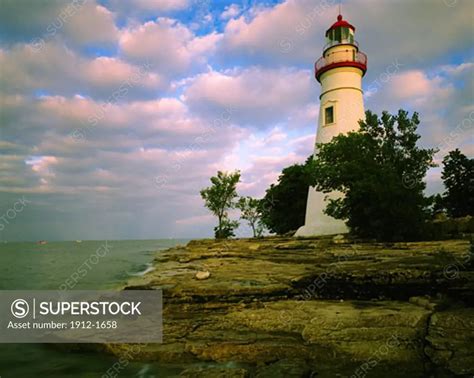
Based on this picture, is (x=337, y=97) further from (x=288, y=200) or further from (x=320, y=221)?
(x=288, y=200)

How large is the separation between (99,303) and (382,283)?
9157 millimetres

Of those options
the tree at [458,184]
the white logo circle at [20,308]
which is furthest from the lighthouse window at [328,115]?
the white logo circle at [20,308]

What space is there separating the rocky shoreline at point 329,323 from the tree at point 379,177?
727cm

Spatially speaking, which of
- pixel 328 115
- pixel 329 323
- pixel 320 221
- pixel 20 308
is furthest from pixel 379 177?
pixel 20 308

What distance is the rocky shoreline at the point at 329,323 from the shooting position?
647 cm

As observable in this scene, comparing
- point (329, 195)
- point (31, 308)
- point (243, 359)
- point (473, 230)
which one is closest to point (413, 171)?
point (473, 230)

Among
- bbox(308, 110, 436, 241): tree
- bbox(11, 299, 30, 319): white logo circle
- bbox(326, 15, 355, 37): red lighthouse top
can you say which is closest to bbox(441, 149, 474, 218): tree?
bbox(308, 110, 436, 241): tree

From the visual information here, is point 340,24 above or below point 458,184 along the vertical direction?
above

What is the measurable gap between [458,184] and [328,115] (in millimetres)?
10979

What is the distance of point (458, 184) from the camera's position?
85.5 feet

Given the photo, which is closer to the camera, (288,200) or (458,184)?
(458,184)

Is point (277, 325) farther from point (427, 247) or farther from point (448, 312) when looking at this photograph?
point (427, 247)

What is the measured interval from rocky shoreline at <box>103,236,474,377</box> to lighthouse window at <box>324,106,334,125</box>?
17487mm

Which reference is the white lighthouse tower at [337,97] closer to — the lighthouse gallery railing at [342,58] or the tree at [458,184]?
the lighthouse gallery railing at [342,58]
